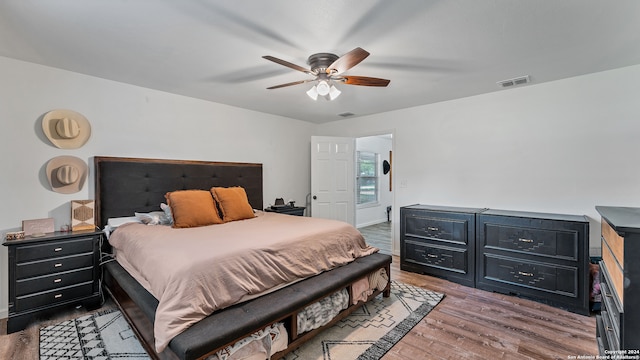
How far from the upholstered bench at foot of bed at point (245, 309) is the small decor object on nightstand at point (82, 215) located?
0.58 m

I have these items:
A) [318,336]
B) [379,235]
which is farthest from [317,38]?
[379,235]

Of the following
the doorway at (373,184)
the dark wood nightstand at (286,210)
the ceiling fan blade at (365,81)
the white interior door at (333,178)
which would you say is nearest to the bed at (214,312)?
the dark wood nightstand at (286,210)

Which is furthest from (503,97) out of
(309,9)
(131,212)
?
(131,212)

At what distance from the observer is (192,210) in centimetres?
301

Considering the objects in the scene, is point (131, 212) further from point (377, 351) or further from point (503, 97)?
point (503, 97)

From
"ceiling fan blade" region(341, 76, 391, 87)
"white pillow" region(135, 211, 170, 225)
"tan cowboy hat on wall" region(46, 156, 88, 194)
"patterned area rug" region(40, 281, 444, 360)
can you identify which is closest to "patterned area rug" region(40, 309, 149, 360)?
"patterned area rug" region(40, 281, 444, 360)

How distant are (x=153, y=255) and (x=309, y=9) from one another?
200 cm

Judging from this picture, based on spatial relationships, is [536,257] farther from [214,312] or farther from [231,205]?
[231,205]

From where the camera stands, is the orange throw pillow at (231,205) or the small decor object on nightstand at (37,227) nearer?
the small decor object on nightstand at (37,227)

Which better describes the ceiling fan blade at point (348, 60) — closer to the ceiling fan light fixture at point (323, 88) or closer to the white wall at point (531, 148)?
the ceiling fan light fixture at point (323, 88)

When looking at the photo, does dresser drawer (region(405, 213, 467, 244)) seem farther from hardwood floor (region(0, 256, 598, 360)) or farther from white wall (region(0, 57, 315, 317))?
white wall (region(0, 57, 315, 317))

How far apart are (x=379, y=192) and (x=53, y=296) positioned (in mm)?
6461

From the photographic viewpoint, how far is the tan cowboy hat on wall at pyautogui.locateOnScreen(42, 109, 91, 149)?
2.79m

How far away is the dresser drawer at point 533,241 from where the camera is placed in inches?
109
